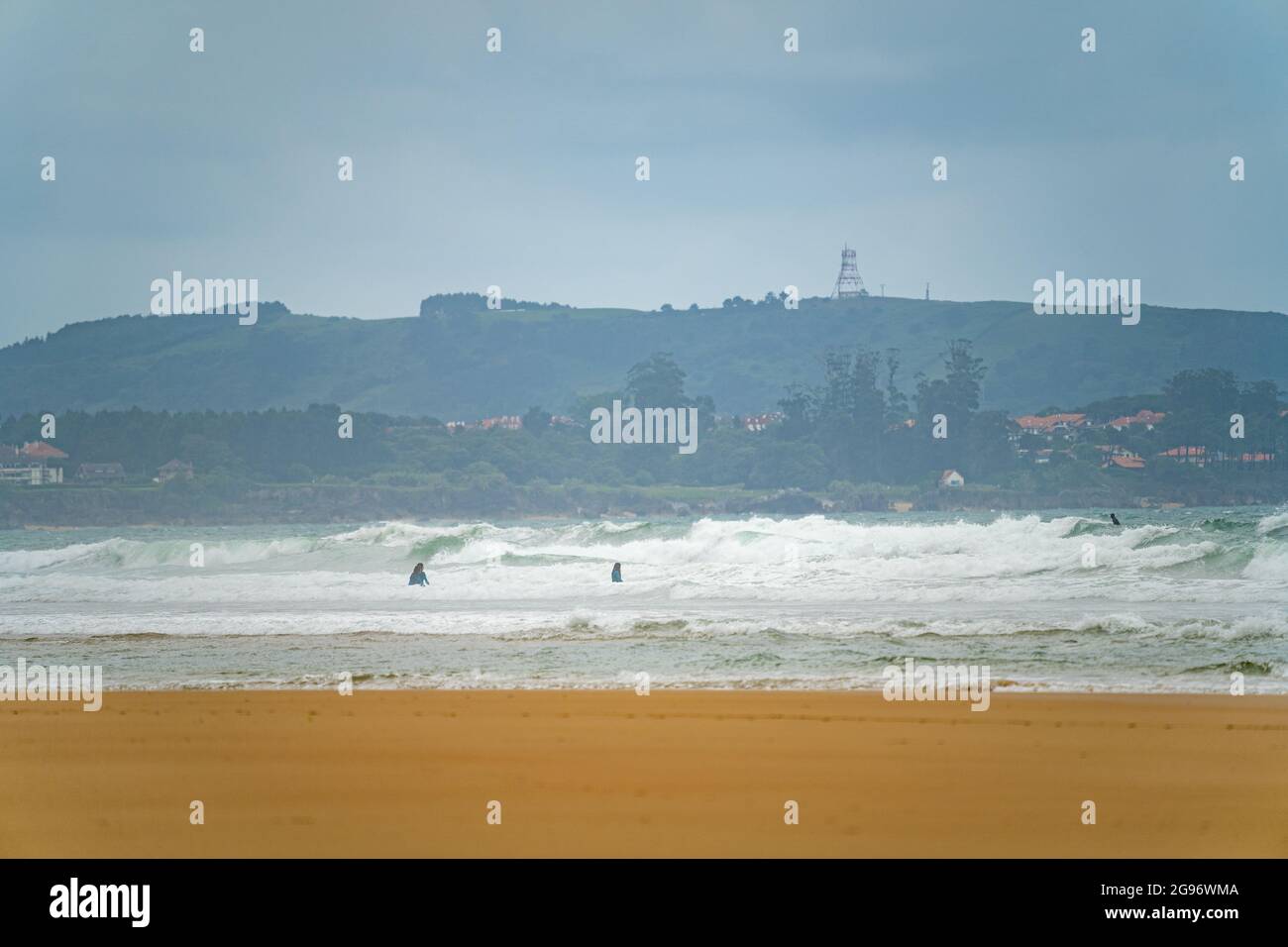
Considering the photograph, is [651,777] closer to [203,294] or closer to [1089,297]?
[203,294]

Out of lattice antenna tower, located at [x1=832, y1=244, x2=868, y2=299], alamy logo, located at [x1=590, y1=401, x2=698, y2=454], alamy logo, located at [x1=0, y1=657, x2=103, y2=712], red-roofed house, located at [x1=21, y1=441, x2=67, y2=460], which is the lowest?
alamy logo, located at [x1=0, y1=657, x2=103, y2=712]

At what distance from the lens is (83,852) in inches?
256

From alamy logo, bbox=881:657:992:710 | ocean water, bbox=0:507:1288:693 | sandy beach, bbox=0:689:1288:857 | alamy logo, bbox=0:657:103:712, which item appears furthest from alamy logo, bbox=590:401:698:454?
sandy beach, bbox=0:689:1288:857

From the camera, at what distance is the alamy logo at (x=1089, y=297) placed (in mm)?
58906

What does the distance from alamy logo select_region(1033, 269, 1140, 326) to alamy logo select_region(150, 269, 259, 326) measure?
3680 cm

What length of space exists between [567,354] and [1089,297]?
98.6 feet

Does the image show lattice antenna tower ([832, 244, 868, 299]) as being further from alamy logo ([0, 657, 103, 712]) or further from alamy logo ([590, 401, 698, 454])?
alamy logo ([0, 657, 103, 712])

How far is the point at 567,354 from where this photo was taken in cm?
7788

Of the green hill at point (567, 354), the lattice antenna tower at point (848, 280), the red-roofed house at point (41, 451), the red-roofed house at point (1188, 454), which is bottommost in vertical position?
the red-roofed house at point (1188, 454)

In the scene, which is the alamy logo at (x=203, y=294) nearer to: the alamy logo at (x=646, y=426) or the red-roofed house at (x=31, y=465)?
the red-roofed house at (x=31, y=465)
